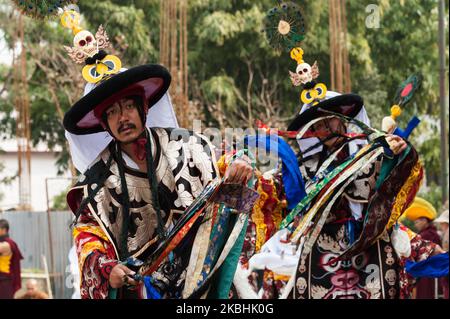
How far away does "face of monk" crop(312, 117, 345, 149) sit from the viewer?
7469 mm

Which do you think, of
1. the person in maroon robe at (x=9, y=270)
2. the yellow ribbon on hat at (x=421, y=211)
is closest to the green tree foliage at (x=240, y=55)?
the person in maroon robe at (x=9, y=270)

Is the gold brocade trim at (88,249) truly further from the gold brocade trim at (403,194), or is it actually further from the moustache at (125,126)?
the gold brocade trim at (403,194)

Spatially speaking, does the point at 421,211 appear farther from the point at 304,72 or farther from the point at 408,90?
the point at 304,72

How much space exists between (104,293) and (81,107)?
85 centimetres

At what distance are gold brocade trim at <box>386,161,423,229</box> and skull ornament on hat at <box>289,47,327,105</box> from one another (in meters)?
0.81

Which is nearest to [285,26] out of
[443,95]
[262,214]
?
[262,214]

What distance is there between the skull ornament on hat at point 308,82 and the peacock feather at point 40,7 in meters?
2.23

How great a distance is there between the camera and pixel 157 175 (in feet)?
18.0

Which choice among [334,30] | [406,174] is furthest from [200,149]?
[334,30]

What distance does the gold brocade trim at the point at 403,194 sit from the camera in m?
7.26

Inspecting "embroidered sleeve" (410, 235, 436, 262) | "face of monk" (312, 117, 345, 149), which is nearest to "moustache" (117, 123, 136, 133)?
"face of monk" (312, 117, 345, 149)

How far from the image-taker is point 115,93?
541 cm

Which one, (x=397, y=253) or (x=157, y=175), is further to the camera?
(x=397, y=253)
